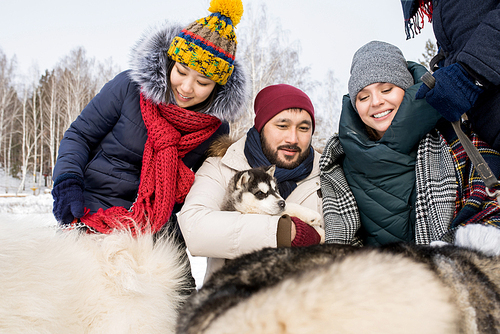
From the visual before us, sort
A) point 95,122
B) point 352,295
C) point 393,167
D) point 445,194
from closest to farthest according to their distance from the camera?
point 352,295, point 445,194, point 393,167, point 95,122

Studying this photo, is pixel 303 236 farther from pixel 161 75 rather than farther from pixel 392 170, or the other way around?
pixel 161 75

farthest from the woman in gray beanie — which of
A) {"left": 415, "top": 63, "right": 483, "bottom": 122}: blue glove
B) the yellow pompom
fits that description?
the yellow pompom

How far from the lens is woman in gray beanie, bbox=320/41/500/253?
59.2 inches

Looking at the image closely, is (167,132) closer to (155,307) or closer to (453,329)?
(155,307)

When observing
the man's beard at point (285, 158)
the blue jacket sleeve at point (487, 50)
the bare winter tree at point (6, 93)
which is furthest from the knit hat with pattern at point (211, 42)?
the bare winter tree at point (6, 93)

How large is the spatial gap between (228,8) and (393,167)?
1.60 metres

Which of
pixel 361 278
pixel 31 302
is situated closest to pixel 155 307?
pixel 31 302

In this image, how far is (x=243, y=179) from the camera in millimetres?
2473

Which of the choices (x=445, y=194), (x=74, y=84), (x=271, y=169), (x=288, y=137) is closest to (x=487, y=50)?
(x=445, y=194)

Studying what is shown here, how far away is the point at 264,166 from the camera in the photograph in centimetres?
248

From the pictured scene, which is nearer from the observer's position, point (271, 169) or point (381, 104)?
point (381, 104)

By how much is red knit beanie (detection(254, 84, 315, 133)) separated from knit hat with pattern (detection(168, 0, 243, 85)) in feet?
1.63

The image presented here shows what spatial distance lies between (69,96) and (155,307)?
24.2m

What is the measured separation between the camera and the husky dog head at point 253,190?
8.02ft
